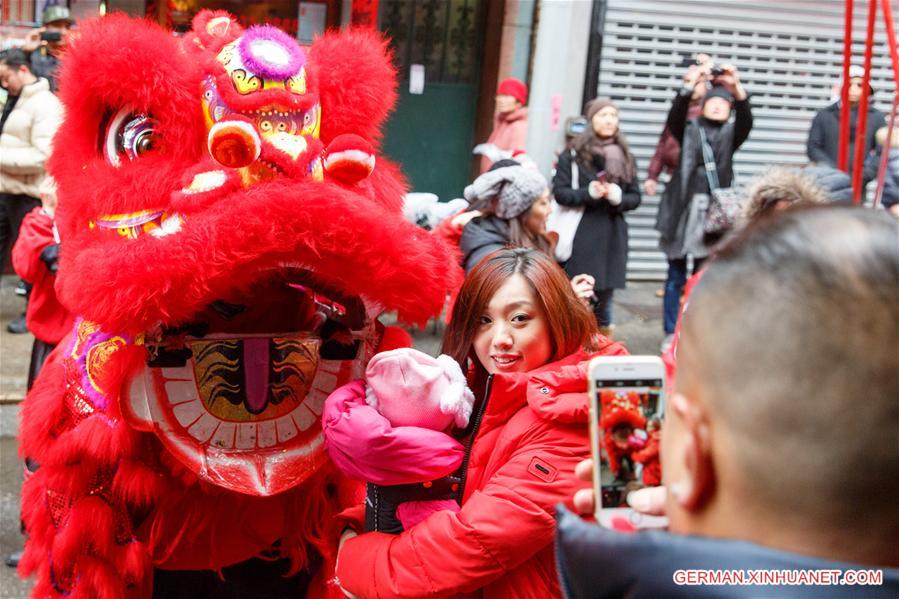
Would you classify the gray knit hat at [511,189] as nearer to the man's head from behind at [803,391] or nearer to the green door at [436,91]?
the man's head from behind at [803,391]

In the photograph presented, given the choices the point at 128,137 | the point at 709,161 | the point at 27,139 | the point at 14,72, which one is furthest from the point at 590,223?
the point at 128,137

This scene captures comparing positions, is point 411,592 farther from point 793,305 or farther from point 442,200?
point 442,200

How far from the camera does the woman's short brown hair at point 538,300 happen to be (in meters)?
2.52

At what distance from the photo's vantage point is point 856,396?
102 centimetres

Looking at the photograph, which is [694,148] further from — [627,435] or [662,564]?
[662,564]

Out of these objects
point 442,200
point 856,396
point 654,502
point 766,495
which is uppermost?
point 856,396

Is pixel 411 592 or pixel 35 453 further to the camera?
pixel 35 453

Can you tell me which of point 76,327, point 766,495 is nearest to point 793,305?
point 766,495

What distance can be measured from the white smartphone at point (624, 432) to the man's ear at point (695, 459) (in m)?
0.25

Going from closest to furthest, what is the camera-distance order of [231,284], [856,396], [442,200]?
[856,396]
[231,284]
[442,200]

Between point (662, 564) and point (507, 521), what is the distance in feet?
3.26

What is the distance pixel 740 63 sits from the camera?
9836 millimetres

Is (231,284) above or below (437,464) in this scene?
above

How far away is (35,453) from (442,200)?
23.8 feet
